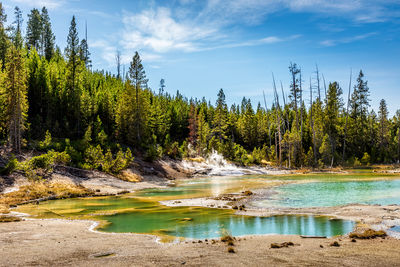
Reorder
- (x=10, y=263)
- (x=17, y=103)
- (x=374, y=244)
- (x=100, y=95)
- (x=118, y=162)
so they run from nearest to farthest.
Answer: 1. (x=10, y=263)
2. (x=374, y=244)
3. (x=17, y=103)
4. (x=118, y=162)
5. (x=100, y=95)

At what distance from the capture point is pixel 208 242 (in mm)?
11328

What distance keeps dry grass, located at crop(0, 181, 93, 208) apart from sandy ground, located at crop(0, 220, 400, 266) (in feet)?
39.6

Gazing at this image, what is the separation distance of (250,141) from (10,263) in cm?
7901

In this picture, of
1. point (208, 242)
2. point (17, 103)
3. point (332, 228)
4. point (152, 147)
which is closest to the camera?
point (208, 242)

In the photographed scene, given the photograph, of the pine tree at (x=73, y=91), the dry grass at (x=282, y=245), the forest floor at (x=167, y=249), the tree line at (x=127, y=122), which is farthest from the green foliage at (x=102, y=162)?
the dry grass at (x=282, y=245)

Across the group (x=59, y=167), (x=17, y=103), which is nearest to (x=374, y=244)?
(x=59, y=167)

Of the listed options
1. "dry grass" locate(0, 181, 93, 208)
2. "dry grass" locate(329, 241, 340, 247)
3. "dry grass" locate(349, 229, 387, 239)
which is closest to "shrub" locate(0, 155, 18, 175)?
"dry grass" locate(0, 181, 93, 208)

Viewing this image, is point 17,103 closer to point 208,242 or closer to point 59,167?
point 59,167

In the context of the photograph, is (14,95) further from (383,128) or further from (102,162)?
(383,128)

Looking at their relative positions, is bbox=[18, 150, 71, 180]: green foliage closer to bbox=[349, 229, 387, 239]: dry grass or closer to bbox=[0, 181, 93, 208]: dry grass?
bbox=[0, 181, 93, 208]: dry grass

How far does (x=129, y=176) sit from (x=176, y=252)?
31.7m

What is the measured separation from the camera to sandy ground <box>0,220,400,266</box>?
8.87 meters

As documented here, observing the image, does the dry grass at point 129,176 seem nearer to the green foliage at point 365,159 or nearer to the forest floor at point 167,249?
the forest floor at point 167,249

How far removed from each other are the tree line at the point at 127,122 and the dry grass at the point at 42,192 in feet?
26.7
